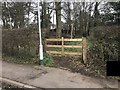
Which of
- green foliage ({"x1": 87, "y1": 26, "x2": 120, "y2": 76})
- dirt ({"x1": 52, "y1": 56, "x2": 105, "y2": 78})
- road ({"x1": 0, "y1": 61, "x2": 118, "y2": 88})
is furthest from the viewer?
dirt ({"x1": 52, "y1": 56, "x2": 105, "y2": 78})

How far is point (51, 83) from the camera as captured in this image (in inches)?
309

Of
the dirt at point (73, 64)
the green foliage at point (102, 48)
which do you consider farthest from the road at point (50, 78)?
the green foliage at point (102, 48)

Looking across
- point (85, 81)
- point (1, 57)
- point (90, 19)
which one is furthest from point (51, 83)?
point (90, 19)

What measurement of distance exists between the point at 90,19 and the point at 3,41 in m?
18.5

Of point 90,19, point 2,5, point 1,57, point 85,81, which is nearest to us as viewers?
point 85,81

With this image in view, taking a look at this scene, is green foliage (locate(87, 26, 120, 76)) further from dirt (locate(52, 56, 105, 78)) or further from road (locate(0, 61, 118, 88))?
road (locate(0, 61, 118, 88))

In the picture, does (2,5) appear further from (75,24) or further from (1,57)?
(1,57)

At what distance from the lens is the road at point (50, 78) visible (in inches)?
308

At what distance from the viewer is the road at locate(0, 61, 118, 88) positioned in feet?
25.6

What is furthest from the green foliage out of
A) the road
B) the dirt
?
the road

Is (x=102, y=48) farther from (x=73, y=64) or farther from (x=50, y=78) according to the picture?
(x=50, y=78)

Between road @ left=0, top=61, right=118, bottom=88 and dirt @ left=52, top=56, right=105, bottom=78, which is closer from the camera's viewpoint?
road @ left=0, top=61, right=118, bottom=88

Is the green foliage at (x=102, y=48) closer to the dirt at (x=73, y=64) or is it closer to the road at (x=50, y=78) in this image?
the dirt at (x=73, y=64)

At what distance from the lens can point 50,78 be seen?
8484 mm
